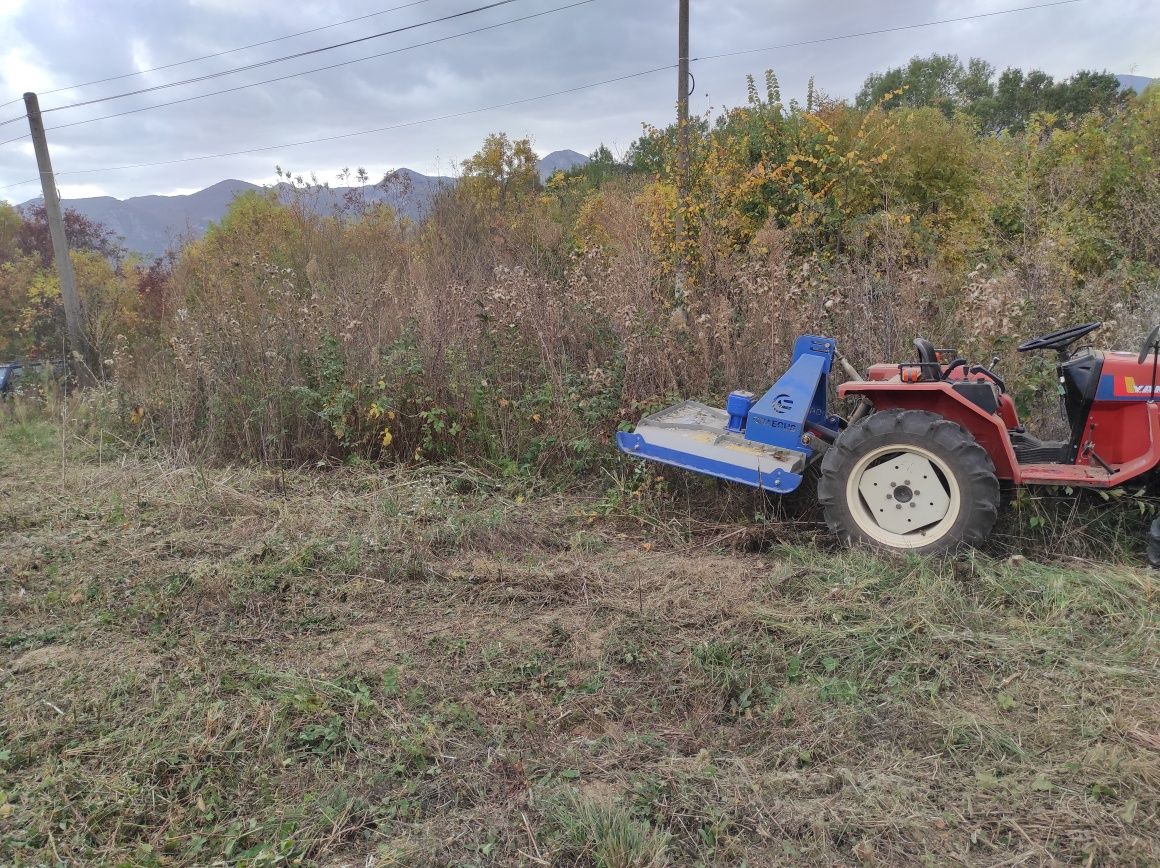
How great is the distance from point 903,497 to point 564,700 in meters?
2.28

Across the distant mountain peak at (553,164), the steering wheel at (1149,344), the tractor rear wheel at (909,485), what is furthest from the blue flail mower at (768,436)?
the distant mountain peak at (553,164)

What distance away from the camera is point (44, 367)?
1009 centimetres

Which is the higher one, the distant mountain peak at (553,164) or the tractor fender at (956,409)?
the distant mountain peak at (553,164)

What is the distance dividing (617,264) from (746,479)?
270 cm

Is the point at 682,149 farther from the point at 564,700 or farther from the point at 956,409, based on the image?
the point at 564,700

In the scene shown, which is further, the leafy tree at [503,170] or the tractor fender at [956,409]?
the leafy tree at [503,170]

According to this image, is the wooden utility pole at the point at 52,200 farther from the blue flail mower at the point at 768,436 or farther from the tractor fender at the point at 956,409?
the tractor fender at the point at 956,409

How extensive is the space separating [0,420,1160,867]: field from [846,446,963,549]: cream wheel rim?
0.78 feet

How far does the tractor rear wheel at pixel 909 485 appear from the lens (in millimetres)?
3906

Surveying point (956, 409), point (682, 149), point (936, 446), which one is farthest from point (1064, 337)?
point (682, 149)

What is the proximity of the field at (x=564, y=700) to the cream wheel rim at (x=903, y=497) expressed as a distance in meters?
0.24

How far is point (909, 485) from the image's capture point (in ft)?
13.5

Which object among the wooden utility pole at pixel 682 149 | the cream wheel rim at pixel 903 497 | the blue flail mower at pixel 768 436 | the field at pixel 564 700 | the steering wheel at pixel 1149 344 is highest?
the wooden utility pole at pixel 682 149

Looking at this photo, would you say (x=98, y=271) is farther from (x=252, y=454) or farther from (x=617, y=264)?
(x=617, y=264)
